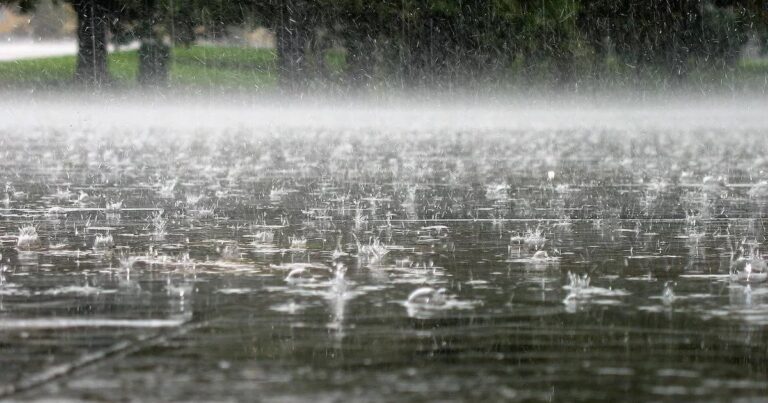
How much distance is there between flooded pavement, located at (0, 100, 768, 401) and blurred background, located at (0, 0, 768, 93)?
104 ft

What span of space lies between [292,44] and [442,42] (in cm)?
502

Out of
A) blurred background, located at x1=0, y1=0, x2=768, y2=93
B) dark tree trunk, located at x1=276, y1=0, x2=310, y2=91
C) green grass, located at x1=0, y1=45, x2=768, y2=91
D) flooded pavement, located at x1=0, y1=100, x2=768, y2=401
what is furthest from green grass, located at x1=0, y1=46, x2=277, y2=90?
flooded pavement, located at x1=0, y1=100, x2=768, y2=401

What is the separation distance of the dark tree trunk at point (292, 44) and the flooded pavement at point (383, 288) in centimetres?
3138

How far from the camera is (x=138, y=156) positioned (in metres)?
22.3

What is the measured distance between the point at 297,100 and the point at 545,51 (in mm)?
8320

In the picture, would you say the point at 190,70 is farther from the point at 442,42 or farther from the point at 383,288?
the point at 383,288

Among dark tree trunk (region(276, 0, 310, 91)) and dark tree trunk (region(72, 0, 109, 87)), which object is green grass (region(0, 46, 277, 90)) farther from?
dark tree trunk (region(276, 0, 310, 91))

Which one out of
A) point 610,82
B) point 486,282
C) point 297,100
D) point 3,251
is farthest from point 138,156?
point 610,82

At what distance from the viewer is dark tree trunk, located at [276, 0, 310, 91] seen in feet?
157

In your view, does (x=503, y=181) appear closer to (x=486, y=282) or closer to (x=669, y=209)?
(x=669, y=209)

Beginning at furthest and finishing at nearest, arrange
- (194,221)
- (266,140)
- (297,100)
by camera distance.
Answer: (297,100) < (266,140) < (194,221)

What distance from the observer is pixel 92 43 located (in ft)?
155

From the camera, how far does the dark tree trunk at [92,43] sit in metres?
47.1

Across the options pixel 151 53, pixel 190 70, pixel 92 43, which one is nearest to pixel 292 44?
pixel 151 53
